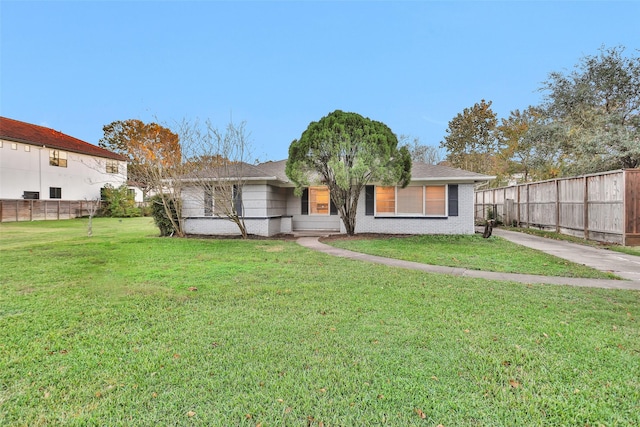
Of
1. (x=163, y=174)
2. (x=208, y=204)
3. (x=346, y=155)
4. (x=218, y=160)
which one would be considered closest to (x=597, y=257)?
(x=346, y=155)

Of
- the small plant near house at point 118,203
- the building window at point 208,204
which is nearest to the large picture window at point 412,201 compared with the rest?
the building window at point 208,204

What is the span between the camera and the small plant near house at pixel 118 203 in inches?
1085

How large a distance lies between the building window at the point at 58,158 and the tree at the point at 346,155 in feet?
80.9

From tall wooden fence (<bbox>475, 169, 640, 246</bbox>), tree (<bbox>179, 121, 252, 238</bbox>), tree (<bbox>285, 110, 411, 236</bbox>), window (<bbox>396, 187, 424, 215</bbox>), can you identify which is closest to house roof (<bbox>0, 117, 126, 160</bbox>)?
tree (<bbox>179, 121, 252, 238</bbox>)

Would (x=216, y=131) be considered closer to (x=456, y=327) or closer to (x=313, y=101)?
(x=456, y=327)

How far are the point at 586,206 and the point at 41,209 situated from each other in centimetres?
3235

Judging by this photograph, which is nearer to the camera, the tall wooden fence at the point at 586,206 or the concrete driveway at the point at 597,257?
the concrete driveway at the point at 597,257

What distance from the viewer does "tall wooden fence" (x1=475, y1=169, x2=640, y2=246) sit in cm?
966

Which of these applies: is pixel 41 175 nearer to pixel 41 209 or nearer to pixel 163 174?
pixel 41 209

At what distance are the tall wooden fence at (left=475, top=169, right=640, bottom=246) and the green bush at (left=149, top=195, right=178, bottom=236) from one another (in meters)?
15.7

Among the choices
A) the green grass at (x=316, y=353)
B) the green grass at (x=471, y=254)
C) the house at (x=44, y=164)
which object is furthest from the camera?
the house at (x=44, y=164)

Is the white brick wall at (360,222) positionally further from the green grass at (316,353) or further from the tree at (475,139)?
the tree at (475,139)

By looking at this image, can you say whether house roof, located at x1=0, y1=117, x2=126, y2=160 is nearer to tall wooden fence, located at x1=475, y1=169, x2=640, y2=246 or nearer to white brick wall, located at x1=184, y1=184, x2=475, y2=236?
white brick wall, located at x1=184, y1=184, x2=475, y2=236

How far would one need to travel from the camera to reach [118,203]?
90.6 ft
